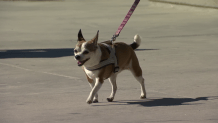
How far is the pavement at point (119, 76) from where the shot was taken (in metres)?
7.30

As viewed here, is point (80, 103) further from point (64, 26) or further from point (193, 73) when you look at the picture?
point (64, 26)

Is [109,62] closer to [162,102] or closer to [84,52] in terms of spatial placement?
[84,52]

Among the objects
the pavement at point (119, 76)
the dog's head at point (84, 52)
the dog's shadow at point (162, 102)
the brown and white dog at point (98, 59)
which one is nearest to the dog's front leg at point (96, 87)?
the brown and white dog at point (98, 59)

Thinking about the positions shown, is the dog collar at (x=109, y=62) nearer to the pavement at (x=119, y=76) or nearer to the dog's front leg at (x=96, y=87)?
the dog's front leg at (x=96, y=87)

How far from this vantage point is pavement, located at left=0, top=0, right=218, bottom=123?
7301 mm

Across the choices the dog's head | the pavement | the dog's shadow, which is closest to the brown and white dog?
the dog's head

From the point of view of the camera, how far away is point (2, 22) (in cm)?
2242

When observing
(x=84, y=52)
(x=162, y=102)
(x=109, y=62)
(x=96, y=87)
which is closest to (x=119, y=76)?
(x=162, y=102)

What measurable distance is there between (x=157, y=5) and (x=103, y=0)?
702 centimetres

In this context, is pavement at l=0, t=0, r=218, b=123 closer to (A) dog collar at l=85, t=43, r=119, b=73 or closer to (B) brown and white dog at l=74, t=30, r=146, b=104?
(B) brown and white dog at l=74, t=30, r=146, b=104

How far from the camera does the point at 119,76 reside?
10422 millimetres

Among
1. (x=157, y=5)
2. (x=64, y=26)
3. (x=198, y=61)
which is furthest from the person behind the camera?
(x=157, y=5)

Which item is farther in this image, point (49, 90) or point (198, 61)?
point (198, 61)

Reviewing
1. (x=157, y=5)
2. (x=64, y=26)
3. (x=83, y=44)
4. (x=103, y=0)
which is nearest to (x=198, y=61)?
(x=83, y=44)
